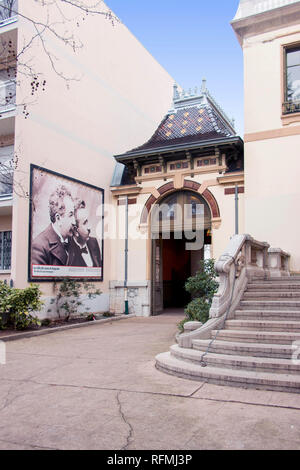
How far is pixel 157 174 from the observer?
1603 centimetres

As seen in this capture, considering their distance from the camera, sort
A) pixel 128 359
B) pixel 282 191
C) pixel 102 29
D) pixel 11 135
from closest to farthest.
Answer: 1. pixel 128 359
2. pixel 282 191
3. pixel 11 135
4. pixel 102 29

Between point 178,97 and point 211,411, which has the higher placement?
point 178,97

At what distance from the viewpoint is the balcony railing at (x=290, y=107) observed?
40.5 feet

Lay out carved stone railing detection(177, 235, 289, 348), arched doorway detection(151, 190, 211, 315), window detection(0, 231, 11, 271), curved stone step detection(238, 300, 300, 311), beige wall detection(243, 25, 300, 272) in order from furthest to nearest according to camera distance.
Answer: arched doorway detection(151, 190, 211, 315), window detection(0, 231, 11, 271), beige wall detection(243, 25, 300, 272), curved stone step detection(238, 300, 300, 311), carved stone railing detection(177, 235, 289, 348)

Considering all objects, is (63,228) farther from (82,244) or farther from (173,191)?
(173,191)

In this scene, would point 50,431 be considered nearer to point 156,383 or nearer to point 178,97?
point 156,383

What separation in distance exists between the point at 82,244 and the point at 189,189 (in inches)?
172

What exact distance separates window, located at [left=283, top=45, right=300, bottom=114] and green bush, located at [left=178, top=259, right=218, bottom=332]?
561 cm

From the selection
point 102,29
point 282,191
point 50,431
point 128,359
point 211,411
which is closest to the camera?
point 50,431

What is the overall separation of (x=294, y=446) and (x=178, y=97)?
1655cm

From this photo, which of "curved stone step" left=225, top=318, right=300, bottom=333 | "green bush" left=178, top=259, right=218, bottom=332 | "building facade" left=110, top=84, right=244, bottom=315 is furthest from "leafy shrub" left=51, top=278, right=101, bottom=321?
"curved stone step" left=225, top=318, right=300, bottom=333

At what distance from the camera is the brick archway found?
14.8 metres

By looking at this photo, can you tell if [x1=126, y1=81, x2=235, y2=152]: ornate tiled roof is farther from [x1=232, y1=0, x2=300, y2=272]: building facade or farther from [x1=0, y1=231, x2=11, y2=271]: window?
[x1=0, y1=231, x2=11, y2=271]: window

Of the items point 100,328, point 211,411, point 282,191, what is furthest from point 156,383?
point 282,191
